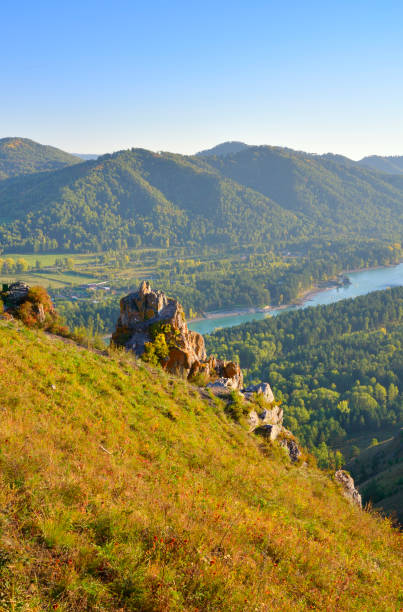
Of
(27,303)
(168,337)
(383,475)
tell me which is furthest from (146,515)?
(383,475)

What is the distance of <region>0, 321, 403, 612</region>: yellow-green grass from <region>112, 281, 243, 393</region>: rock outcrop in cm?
937

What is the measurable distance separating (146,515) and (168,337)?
19.7 meters

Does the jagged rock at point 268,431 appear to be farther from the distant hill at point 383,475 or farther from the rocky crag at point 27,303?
the distant hill at point 383,475

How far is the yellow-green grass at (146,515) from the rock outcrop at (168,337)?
937 centimetres

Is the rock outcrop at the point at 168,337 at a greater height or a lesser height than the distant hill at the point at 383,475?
greater

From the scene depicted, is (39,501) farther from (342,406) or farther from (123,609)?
(342,406)

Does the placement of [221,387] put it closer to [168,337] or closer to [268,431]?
[268,431]

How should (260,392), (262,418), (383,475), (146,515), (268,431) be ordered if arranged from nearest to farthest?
(146,515) → (268,431) → (262,418) → (260,392) → (383,475)

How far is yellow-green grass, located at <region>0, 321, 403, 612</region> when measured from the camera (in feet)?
19.3

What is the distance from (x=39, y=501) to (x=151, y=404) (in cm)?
908

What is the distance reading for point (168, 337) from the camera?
27125 millimetres

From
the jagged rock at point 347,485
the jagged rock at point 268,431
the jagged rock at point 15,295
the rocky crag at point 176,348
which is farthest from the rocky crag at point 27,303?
the jagged rock at point 347,485

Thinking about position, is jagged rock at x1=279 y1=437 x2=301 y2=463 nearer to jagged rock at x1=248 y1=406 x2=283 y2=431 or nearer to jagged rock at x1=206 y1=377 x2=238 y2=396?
jagged rock at x1=248 y1=406 x2=283 y2=431

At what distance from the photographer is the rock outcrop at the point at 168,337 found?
26.2 metres
